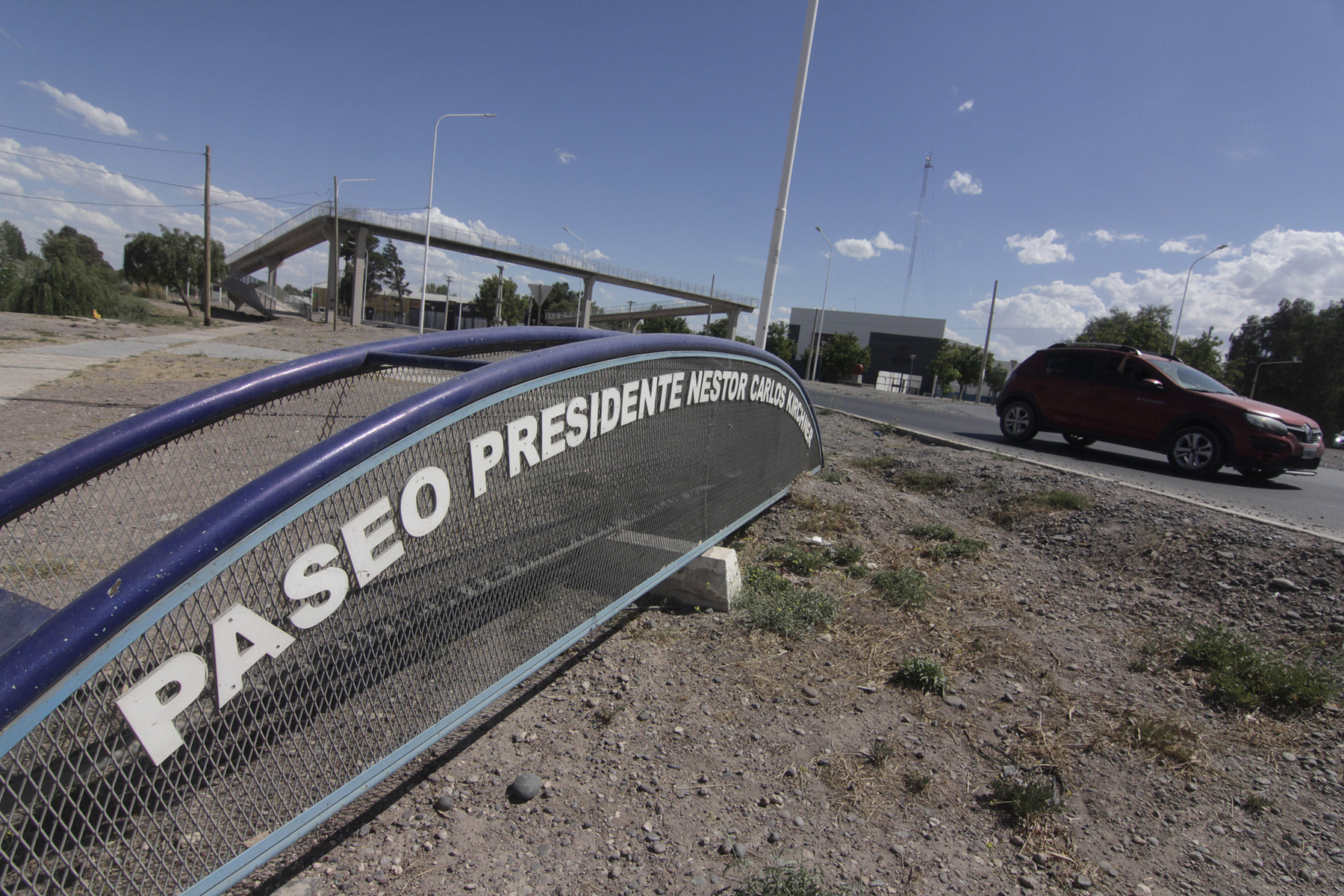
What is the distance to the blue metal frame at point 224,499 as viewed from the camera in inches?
50.2

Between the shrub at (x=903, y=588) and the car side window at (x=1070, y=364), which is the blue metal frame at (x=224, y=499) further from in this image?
the car side window at (x=1070, y=364)

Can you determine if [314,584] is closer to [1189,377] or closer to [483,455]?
Answer: [483,455]

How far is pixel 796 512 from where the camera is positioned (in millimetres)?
5992

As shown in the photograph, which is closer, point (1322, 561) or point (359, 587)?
point (359, 587)

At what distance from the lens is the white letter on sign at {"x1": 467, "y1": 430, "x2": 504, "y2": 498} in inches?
86.1

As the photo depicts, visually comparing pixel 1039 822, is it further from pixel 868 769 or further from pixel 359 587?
pixel 359 587

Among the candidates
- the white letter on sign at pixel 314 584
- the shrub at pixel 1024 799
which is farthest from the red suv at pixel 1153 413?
the white letter on sign at pixel 314 584

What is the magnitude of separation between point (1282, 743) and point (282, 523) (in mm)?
4069

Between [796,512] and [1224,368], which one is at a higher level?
[1224,368]

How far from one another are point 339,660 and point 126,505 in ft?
6.32

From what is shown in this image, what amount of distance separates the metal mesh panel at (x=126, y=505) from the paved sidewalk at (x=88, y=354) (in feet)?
28.4

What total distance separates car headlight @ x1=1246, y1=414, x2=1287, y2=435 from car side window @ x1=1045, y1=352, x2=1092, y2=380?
2.19m

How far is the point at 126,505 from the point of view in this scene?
3035 mm

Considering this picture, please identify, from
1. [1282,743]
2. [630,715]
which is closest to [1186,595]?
[1282,743]
